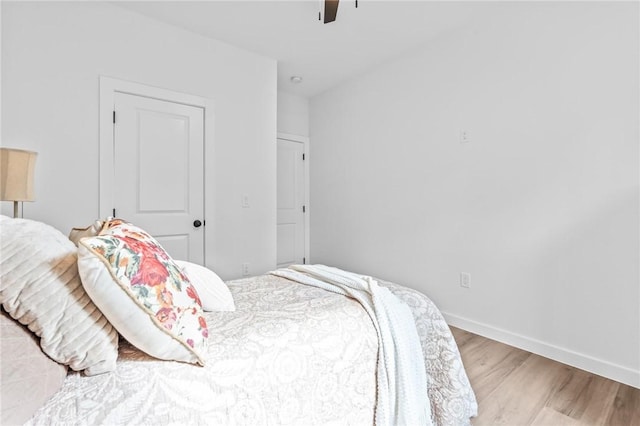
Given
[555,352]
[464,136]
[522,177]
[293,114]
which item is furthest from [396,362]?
[293,114]

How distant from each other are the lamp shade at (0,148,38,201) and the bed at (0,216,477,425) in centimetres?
125

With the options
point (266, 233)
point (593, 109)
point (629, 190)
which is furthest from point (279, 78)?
point (629, 190)

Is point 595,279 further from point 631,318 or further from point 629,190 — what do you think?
point 629,190

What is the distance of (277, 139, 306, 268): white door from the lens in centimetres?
422

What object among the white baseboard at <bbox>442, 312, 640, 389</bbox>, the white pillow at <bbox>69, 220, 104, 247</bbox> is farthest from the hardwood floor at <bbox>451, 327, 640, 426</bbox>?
the white pillow at <bbox>69, 220, 104, 247</bbox>

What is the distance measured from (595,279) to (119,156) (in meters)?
3.58

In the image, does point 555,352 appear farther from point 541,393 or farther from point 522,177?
point 522,177

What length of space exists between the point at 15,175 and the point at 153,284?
136 cm

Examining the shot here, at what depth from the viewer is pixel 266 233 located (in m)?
3.29

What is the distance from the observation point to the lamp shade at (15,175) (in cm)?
153

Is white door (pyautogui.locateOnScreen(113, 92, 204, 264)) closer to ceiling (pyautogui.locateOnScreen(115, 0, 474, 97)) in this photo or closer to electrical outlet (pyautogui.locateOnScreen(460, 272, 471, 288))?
ceiling (pyautogui.locateOnScreen(115, 0, 474, 97))

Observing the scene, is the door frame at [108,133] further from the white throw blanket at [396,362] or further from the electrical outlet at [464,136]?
the electrical outlet at [464,136]

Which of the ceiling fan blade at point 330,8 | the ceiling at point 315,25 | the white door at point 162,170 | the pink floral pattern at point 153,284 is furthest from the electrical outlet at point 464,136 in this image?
the pink floral pattern at point 153,284

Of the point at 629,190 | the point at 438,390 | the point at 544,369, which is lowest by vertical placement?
the point at 544,369
